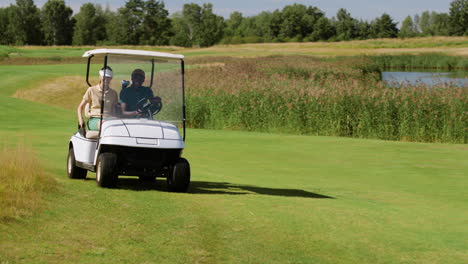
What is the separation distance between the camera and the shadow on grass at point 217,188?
31.6 ft

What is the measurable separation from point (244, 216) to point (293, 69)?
1285 inches

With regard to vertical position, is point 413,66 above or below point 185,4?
below

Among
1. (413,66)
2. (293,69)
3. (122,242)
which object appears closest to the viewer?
(122,242)

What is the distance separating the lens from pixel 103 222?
22.9ft

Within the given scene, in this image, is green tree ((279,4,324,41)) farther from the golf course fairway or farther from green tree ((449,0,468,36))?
the golf course fairway

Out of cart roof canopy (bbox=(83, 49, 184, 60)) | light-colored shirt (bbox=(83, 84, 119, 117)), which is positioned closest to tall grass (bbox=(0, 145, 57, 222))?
light-colored shirt (bbox=(83, 84, 119, 117))

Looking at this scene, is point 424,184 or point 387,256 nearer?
point 387,256

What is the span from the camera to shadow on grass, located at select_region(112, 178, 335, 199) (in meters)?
9.64

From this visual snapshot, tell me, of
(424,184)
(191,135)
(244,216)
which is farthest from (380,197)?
(191,135)

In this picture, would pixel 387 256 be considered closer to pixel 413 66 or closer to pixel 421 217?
pixel 421 217

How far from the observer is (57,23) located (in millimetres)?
135375

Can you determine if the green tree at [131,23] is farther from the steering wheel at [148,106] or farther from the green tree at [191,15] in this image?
the steering wheel at [148,106]

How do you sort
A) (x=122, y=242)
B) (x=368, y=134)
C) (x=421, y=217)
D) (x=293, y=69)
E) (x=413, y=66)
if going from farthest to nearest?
1. (x=413, y=66)
2. (x=293, y=69)
3. (x=368, y=134)
4. (x=421, y=217)
5. (x=122, y=242)

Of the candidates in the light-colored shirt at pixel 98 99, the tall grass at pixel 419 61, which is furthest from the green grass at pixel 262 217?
the tall grass at pixel 419 61
